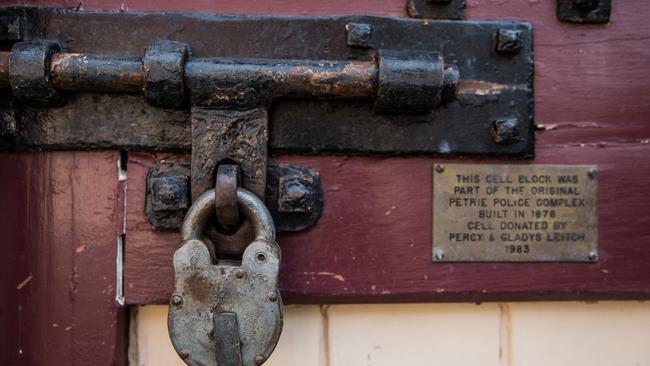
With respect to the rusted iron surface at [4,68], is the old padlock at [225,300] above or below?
below

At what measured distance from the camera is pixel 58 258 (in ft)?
2.30

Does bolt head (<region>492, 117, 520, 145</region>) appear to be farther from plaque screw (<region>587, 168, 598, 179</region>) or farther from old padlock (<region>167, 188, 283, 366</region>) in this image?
old padlock (<region>167, 188, 283, 366</region>)

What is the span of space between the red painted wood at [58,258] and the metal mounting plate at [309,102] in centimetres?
4

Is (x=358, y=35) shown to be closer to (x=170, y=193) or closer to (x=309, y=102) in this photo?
(x=309, y=102)

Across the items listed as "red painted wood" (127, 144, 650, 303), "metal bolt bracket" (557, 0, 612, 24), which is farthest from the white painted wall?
"metal bolt bracket" (557, 0, 612, 24)

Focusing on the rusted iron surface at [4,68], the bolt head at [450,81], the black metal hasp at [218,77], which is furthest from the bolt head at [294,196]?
the rusted iron surface at [4,68]

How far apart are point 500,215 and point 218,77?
0.41 meters

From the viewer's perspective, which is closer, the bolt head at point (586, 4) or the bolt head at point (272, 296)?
the bolt head at point (272, 296)

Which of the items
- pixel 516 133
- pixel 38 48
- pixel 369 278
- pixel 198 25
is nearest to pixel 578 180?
pixel 516 133

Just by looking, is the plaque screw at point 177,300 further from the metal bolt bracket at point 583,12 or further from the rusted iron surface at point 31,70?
the metal bolt bracket at point 583,12

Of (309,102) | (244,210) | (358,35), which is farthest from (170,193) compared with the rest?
(358,35)

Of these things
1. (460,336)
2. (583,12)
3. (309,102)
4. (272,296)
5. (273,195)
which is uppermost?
(583,12)

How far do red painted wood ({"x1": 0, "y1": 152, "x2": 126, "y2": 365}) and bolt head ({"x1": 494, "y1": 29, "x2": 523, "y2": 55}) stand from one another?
20.8 inches

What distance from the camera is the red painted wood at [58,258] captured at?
27.4 inches
